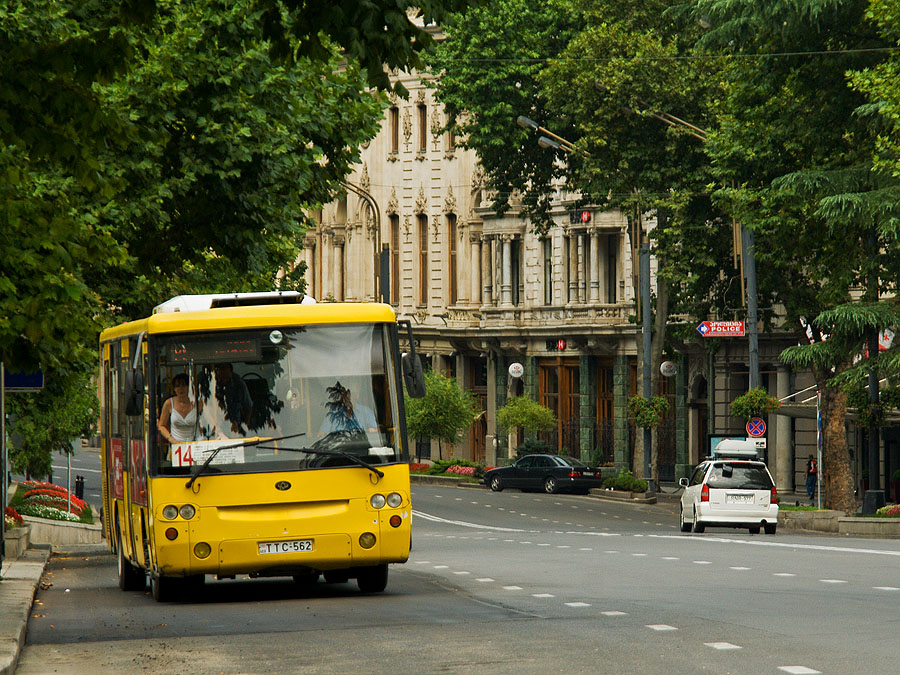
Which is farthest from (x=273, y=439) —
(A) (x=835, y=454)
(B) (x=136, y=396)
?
(A) (x=835, y=454)

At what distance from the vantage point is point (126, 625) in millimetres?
13570

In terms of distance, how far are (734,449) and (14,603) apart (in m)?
29.6

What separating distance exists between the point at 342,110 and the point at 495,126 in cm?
2410

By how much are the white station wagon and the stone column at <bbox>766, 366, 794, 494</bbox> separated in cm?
2031

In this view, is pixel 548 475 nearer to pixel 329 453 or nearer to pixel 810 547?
pixel 810 547

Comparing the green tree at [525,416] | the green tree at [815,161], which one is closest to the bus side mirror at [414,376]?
the green tree at [815,161]

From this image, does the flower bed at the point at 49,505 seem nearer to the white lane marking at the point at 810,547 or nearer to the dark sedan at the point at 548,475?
the dark sedan at the point at 548,475

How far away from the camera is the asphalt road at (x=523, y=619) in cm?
1059

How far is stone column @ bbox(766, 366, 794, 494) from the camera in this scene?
51938 mm

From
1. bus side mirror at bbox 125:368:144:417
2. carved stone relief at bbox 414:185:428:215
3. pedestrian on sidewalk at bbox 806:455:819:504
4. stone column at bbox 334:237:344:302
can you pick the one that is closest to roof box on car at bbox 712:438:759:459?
pedestrian on sidewalk at bbox 806:455:819:504

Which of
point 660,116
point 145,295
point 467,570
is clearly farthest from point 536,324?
point 467,570

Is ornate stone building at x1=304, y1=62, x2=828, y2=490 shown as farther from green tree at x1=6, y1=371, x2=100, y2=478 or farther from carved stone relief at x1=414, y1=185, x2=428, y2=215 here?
green tree at x1=6, y1=371, x2=100, y2=478

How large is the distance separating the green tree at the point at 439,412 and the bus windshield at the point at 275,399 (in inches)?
1852

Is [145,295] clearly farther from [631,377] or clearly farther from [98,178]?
[631,377]
